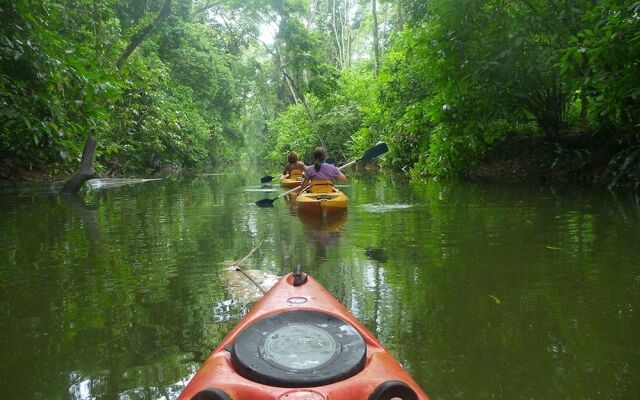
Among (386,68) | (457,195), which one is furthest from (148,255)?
(386,68)

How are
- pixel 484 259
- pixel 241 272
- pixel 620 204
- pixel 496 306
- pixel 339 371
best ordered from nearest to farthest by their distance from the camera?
pixel 339 371 < pixel 496 306 < pixel 241 272 < pixel 484 259 < pixel 620 204

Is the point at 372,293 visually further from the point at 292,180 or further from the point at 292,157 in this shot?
the point at 292,157

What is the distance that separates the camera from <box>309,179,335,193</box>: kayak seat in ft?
26.3

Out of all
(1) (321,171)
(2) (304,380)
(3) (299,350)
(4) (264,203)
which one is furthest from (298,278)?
(4) (264,203)

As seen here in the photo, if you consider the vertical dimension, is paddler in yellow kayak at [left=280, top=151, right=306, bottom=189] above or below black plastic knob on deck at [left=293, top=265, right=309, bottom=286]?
above

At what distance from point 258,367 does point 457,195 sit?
8.68m

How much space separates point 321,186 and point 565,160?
6.26 metres

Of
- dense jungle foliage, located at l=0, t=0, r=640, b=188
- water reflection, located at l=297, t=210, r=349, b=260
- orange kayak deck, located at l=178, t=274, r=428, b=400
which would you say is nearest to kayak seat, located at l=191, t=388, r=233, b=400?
orange kayak deck, located at l=178, t=274, r=428, b=400

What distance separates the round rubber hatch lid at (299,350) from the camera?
1.67 m

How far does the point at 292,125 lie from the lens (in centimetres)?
3128

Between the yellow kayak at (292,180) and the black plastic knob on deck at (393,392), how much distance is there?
33.5ft

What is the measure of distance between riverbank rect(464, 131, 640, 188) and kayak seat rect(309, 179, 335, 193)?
5343 mm

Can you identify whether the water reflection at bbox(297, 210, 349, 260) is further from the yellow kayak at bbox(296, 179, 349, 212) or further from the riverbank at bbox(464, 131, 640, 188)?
the riverbank at bbox(464, 131, 640, 188)

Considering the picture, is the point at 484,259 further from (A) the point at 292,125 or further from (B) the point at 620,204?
(A) the point at 292,125
